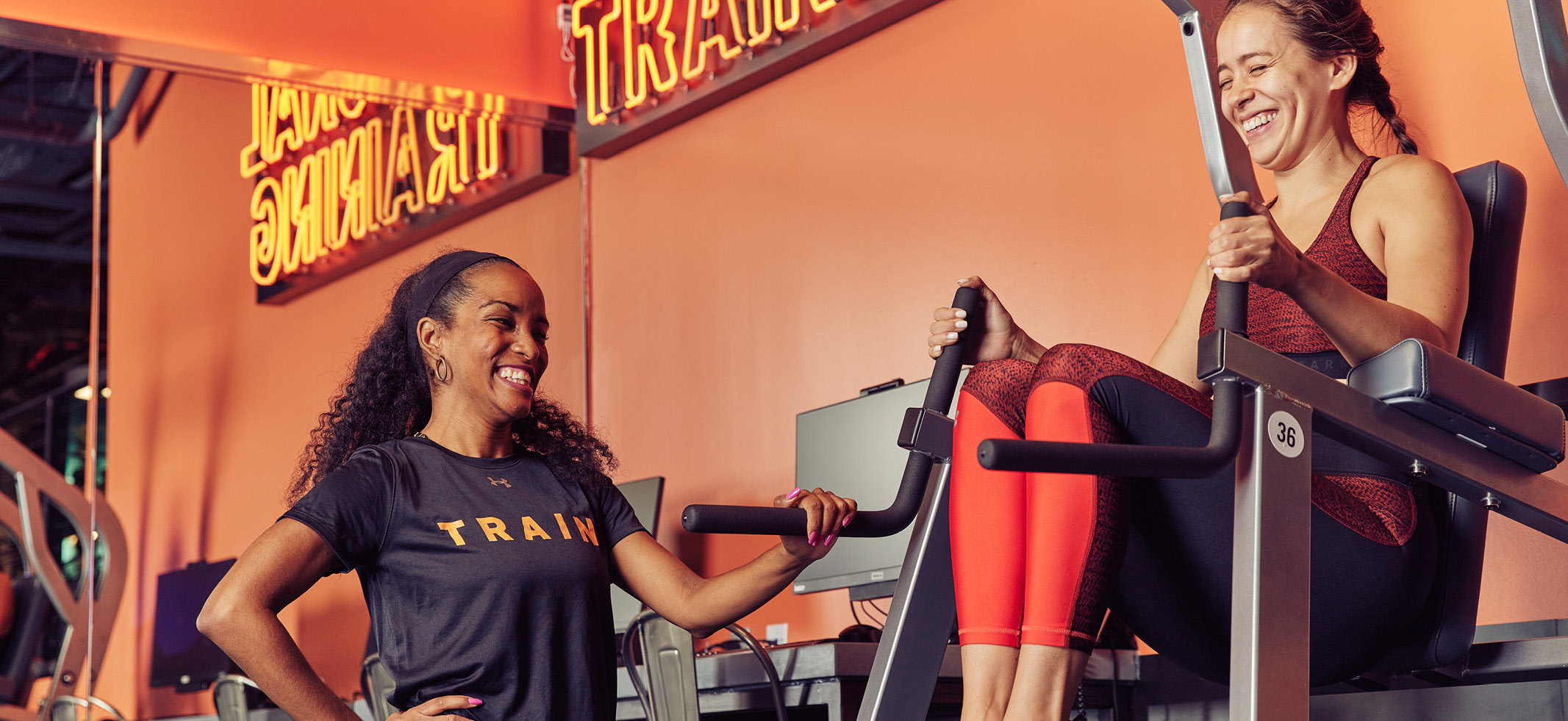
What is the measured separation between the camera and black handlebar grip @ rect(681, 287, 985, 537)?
1133 millimetres

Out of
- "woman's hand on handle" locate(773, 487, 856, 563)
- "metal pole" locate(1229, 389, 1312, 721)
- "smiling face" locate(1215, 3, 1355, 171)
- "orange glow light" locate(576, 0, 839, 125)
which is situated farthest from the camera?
"orange glow light" locate(576, 0, 839, 125)

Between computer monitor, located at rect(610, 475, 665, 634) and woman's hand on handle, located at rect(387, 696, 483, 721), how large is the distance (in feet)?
5.07

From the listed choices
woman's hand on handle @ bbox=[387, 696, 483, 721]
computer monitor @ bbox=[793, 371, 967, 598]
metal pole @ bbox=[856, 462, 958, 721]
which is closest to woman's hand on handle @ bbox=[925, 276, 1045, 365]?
metal pole @ bbox=[856, 462, 958, 721]

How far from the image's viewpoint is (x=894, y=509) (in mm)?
1376

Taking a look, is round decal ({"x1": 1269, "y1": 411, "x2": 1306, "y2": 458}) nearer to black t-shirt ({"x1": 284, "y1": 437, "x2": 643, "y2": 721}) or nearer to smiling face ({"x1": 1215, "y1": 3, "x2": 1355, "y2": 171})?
smiling face ({"x1": 1215, "y1": 3, "x2": 1355, "y2": 171})

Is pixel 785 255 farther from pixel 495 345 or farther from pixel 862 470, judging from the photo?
pixel 495 345

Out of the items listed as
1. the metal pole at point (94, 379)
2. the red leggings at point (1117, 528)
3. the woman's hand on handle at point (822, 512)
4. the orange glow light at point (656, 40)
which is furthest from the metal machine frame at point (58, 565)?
the red leggings at point (1117, 528)

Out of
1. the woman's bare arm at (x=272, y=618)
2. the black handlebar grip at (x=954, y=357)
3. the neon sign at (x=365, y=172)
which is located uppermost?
the neon sign at (x=365, y=172)

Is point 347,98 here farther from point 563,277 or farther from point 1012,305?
A: point 1012,305

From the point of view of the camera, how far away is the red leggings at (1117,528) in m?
1.19

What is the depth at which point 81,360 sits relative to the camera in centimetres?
385

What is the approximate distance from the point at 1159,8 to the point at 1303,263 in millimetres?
1758

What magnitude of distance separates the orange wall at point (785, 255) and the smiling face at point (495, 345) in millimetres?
1372

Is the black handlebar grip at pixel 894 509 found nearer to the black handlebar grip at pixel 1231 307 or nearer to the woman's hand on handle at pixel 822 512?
the woman's hand on handle at pixel 822 512
